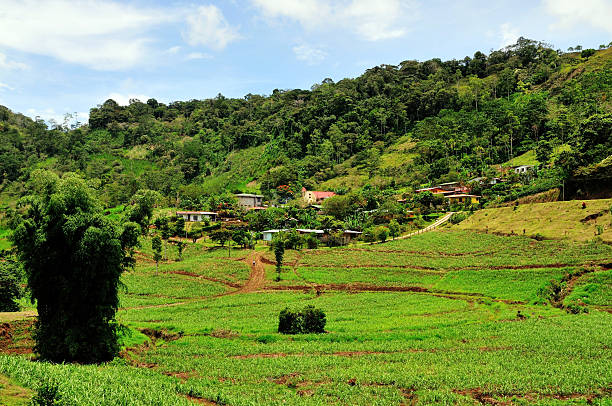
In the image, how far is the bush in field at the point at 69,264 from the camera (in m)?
21.0

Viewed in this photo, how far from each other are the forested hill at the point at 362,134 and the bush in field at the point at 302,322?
53.8 m

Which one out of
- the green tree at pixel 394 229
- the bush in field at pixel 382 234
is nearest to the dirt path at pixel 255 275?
the bush in field at pixel 382 234

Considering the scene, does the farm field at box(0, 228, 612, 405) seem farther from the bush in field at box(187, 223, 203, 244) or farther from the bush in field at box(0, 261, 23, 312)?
the bush in field at box(187, 223, 203, 244)

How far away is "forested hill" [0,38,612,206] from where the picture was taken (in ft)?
327

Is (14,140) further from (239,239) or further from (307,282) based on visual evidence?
(307,282)

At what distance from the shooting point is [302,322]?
96.8 feet

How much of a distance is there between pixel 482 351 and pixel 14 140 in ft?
601

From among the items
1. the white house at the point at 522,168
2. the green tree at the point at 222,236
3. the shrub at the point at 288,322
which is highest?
the white house at the point at 522,168

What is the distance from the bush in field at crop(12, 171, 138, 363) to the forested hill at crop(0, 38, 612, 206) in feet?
220

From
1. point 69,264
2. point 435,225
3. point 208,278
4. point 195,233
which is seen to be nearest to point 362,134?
point 435,225

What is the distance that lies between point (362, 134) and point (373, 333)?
11558 cm

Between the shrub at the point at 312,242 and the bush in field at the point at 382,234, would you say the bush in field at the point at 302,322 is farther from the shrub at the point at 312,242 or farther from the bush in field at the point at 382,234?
the bush in field at the point at 382,234

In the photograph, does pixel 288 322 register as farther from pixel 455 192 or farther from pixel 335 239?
pixel 455 192

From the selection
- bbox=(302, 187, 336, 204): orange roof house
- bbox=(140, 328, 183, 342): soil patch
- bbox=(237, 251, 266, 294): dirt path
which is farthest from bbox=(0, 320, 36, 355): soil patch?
bbox=(302, 187, 336, 204): orange roof house
